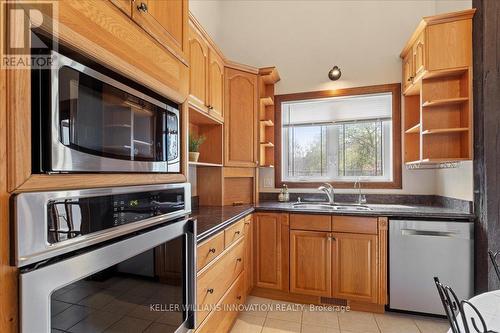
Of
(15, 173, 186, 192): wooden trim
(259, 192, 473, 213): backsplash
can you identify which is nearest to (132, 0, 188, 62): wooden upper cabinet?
(15, 173, 186, 192): wooden trim

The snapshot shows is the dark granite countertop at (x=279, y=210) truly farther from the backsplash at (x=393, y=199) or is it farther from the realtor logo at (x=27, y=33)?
the realtor logo at (x=27, y=33)

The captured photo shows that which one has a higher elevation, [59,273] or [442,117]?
[442,117]

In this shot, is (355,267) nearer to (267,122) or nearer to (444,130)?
(444,130)

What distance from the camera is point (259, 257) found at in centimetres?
250

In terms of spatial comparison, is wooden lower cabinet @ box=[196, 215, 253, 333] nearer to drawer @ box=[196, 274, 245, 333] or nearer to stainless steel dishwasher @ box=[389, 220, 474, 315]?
drawer @ box=[196, 274, 245, 333]

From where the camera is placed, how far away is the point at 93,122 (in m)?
0.70

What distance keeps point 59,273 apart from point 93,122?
0.39 meters

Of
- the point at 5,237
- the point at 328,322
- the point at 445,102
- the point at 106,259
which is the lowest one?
the point at 328,322

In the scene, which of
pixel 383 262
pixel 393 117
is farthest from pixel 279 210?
pixel 393 117

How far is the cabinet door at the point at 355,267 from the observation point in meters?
2.22

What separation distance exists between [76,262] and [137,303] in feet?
1.16

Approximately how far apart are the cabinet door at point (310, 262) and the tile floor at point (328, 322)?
0.20 metres

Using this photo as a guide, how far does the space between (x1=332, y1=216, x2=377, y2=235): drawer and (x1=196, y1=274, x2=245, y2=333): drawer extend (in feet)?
3.18

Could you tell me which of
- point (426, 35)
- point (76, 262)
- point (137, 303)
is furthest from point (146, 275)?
point (426, 35)
